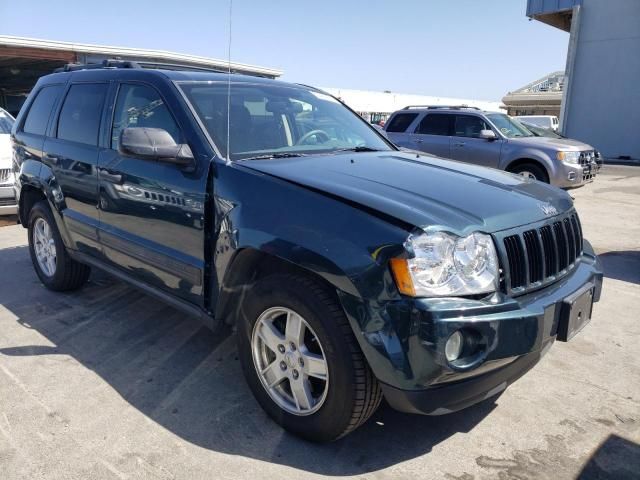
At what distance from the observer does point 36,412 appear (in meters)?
2.95

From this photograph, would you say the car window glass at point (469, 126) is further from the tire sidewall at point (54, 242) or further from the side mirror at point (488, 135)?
the tire sidewall at point (54, 242)

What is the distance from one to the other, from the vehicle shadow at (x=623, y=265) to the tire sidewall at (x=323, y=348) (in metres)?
4.29

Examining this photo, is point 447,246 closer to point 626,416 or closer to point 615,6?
point 626,416

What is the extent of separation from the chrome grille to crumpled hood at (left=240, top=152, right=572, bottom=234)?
0.08 m

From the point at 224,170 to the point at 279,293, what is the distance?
2.61 feet

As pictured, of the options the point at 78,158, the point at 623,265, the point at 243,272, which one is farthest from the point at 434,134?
the point at 243,272

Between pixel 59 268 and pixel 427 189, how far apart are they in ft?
11.4

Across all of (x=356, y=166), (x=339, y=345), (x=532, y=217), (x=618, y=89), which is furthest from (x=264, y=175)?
(x=618, y=89)

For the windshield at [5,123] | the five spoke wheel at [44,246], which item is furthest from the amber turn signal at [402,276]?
the windshield at [5,123]

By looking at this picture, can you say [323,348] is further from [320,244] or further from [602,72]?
[602,72]

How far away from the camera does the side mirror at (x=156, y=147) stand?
9.77 feet

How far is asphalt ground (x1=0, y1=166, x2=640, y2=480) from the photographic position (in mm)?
2520

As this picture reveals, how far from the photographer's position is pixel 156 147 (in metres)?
2.98

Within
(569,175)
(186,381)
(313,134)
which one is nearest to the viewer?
(186,381)
